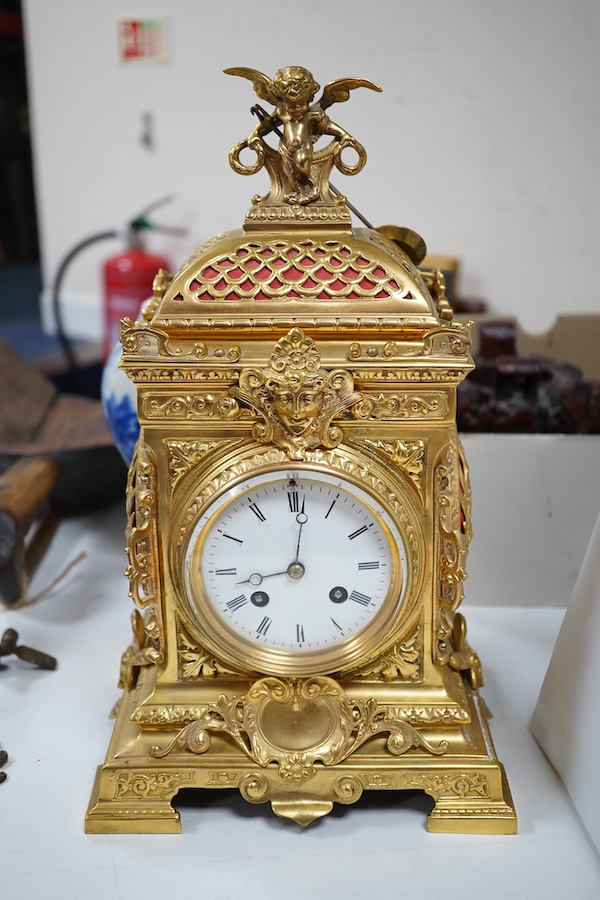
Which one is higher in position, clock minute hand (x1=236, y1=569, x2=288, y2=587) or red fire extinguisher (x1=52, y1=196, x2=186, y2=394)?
clock minute hand (x1=236, y1=569, x2=288, y2=587)

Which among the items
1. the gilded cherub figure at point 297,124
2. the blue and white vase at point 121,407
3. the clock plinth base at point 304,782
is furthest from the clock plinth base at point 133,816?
the gilded cherub figure at point 297,124

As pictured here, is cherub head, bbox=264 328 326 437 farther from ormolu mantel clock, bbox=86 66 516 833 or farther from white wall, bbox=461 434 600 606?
white wall, bbox=461 434 600 606

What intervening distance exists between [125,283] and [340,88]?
1654 millimetres

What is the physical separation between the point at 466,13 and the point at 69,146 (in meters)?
1.30

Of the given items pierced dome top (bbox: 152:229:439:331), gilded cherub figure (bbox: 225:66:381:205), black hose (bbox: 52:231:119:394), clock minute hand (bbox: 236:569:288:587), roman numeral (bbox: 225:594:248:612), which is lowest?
Answer: black hose (bbox: 52:231:119:394)

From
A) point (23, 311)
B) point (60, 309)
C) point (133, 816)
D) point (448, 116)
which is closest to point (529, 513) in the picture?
point (133, 816)

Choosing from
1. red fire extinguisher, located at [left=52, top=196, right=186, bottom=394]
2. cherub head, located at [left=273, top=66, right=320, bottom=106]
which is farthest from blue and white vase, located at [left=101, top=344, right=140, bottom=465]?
red fire extinguisher, located at [left=52, top=196, right=186, bottom=394]

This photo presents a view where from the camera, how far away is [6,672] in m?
1.33

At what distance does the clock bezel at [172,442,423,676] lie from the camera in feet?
3.16

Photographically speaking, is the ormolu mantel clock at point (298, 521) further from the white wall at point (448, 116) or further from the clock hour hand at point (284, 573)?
the white wall at point (448, 116)

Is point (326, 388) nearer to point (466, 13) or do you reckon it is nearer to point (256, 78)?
point (256, 78)

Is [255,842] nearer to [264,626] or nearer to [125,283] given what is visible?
[264,626]

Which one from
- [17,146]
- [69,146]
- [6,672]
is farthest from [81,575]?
[17,146]

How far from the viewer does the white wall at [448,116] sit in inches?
76.4
